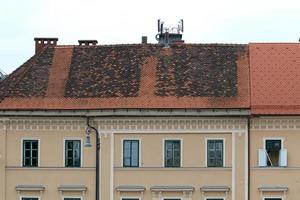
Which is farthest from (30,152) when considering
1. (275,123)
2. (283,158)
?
(283,158)

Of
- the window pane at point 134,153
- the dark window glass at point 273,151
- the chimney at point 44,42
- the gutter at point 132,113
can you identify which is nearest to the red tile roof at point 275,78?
the gutter at point 132,113

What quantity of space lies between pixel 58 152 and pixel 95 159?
81.7 inches

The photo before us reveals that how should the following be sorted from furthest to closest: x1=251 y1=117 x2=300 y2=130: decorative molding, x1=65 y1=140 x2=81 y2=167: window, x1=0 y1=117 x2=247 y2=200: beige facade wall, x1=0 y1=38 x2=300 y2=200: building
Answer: x1=65 y1=140 x2=81 y2=167: window < x1=0 y1=117 x2=247 y2=200: beige facade wall < x1=0 y1=38 x2=300 y2=200: building < x1=251 y1=117 x2=300 y2=130: decorative molding

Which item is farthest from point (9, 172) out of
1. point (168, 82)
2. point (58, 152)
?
point (168, 82)

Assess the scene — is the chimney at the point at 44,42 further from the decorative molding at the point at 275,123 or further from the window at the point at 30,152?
the decorative molding at the point at 275,123

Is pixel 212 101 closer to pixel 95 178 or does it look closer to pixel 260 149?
pixel 260 149

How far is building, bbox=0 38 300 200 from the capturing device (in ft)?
197

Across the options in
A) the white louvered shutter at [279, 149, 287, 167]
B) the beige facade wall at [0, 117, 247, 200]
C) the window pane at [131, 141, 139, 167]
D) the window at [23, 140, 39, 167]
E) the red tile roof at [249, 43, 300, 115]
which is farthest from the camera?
the window at [23, 140, 39, 167]

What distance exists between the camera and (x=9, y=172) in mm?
61344

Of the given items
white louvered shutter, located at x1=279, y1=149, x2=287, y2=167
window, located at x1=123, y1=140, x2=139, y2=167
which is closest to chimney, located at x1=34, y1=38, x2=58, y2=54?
window, located at x1=123, y1=140, x2=139, y2=167

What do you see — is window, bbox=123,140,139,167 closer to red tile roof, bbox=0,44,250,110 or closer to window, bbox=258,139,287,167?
red tile roof, bbox=0,44,250,110

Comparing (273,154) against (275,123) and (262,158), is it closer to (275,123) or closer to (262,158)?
(262,158)

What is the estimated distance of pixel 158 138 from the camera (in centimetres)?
6075

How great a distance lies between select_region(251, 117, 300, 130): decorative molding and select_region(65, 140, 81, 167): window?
31.4 ft
